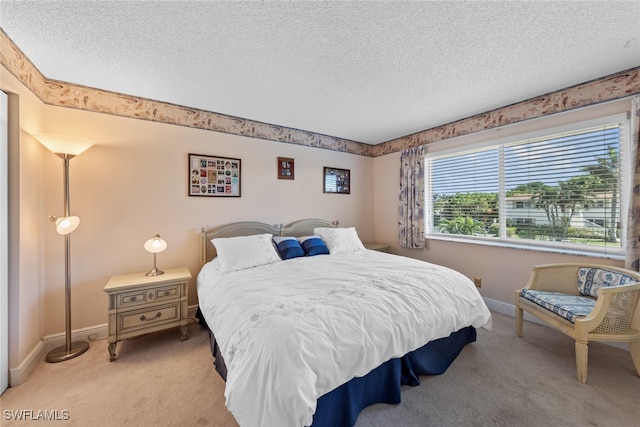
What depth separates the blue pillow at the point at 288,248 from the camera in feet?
9.77

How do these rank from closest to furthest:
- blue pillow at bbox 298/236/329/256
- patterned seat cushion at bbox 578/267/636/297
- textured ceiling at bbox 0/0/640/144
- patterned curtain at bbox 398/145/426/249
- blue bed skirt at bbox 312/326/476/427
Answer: blue bed skirt at bbox 312/326/476/427
textured ceiling at bbox 0/0/640/144
patterned seat cushion at bbox 578/267/636/297
blue pillow at bbox 298/236/329/256
patterned curtain at bbox 398/145/426/249

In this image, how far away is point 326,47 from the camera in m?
1.81

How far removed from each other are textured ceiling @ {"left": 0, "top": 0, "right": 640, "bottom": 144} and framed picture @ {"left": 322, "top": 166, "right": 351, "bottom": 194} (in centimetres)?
145

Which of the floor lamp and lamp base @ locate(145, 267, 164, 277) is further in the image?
lamp base @ locate(145, 267, 164, 277)

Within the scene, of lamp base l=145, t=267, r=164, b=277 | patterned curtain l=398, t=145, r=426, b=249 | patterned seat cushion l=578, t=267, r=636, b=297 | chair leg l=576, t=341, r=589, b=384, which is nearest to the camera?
chair leg l=576, t=341, r=589, b=384

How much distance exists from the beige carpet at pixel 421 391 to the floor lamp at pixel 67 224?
99 millimetres

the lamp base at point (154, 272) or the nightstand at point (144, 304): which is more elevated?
the lamp base at point (154, 272)

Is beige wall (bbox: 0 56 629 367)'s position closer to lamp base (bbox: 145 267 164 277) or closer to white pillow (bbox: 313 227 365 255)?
lamp base (bbox: 145 267 164 277)

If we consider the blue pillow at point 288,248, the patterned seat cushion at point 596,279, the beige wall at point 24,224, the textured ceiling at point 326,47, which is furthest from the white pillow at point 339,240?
the beige wall at point 24,224

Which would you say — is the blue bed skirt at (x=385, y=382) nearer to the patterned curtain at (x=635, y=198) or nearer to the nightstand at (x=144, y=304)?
the patterned curtain at (x=635, y=198)

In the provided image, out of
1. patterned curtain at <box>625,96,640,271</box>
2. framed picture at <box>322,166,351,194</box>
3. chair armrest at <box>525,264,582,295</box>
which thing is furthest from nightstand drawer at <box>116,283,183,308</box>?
patterned curtain at <box>625,96,640,271</box>

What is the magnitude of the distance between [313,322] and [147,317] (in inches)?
71.6

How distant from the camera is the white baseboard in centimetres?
180

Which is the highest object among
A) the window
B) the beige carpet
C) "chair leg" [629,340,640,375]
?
the window
